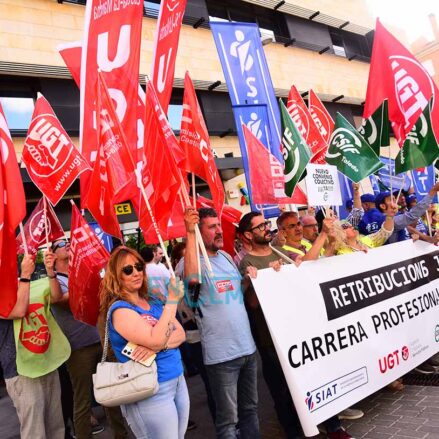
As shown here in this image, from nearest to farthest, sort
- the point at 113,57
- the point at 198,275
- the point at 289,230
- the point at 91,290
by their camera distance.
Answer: the point at 198,275, the point at 91,290, the point at 113,57, the point at 289,230

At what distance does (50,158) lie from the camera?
3863 millimetres

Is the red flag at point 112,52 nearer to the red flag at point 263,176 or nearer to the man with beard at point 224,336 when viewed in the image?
the man with beard at point 224,336

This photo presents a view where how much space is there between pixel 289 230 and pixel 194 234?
4.94ft

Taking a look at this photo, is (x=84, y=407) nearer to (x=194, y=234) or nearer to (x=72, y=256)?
(x=72, y=256)

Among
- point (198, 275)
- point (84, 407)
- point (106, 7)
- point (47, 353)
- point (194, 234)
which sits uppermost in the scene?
point (106, 7)

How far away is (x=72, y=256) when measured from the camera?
3410 mm

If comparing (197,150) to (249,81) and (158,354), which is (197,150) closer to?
(158,354)

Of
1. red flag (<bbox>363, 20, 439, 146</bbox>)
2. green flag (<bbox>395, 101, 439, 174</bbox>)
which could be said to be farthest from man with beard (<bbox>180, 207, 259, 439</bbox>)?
red flag (<bbox>363, 20, 439, 146</bbox>)

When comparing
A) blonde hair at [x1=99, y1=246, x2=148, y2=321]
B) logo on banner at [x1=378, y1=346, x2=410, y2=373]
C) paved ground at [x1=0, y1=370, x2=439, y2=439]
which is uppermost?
blonde hair at [x1=99, y1=246, x2=148, y2=321]

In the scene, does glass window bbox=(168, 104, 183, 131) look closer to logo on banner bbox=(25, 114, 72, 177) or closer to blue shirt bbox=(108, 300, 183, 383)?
logo on banner bbox=(25, 114, 72, 177)

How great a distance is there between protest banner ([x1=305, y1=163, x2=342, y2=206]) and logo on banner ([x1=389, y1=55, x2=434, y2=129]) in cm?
177

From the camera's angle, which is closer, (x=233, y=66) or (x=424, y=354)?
(x=424, y=354)

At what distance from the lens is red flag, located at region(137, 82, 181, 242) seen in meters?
3.06

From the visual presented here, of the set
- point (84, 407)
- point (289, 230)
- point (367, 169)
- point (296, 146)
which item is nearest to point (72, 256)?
point (84, 407)
